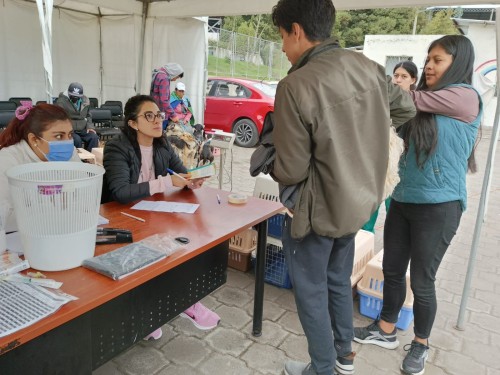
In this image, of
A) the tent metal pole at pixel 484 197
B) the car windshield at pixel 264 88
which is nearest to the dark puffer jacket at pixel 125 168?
the tent metal pole at pixel 484 197

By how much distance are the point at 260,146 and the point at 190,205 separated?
0.64 meters

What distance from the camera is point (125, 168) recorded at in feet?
7.20

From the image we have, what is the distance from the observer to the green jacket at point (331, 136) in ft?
4.51

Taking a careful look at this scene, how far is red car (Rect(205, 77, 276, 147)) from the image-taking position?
812cm

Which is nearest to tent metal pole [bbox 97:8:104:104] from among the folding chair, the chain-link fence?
the folding chair

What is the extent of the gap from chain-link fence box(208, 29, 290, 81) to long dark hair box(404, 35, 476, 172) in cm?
1565

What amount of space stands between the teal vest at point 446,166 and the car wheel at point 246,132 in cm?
653

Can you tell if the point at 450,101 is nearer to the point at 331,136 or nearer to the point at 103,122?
the point at 331,136

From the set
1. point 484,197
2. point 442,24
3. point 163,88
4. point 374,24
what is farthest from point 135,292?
point 374,24

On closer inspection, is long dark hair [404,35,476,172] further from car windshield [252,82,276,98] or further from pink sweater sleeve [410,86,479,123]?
car windshield [252,82,276,98]

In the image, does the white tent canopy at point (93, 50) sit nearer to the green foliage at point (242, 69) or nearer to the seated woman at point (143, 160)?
the seated woman at point (143, 160)

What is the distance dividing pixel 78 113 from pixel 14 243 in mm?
4703

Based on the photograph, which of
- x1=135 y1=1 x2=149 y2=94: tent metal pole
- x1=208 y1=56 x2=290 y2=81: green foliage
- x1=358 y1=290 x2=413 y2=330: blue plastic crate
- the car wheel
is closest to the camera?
x1=358 y1=290 x2=413 y2=330: blue plastic crate

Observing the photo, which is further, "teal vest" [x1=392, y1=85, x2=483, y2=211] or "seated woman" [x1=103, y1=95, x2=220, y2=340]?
"seated woman" [x1=103, y1=95, x2=220, y2=340]
